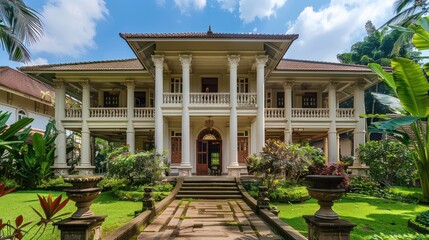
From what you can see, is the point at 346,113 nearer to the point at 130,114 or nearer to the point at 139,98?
the point at 130,114

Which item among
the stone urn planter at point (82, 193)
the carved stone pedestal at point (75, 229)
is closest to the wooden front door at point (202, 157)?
the stone urn planter at point (82, 193)

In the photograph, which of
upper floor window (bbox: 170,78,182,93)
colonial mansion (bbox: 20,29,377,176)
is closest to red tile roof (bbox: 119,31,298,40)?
colonial mansion (bbox: 20,29,377,176)

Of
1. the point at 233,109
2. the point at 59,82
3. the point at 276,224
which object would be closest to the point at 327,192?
the point at 276,224

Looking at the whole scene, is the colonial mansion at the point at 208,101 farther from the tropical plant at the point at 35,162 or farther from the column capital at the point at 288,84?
the tropical plant at the point at 35,162

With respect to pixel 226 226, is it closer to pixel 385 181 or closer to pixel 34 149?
pixel 385 181

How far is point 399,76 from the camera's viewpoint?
7730mm

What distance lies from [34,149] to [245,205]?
429 inches

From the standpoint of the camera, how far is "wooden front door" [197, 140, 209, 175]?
1664cm

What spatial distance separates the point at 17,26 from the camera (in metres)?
10.8

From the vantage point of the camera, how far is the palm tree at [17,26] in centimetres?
1058

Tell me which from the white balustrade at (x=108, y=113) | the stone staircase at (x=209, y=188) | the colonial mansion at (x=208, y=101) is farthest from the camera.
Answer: the white balustrade at (x=108, y=113)

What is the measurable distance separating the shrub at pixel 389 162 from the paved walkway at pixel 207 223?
23.5 feet

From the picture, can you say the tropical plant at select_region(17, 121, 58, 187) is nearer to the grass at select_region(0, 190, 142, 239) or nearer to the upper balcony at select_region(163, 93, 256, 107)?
the grass at select_region(0, 190, 142, 239)

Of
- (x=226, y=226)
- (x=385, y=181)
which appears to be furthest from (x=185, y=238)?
(x=385, y=181)
